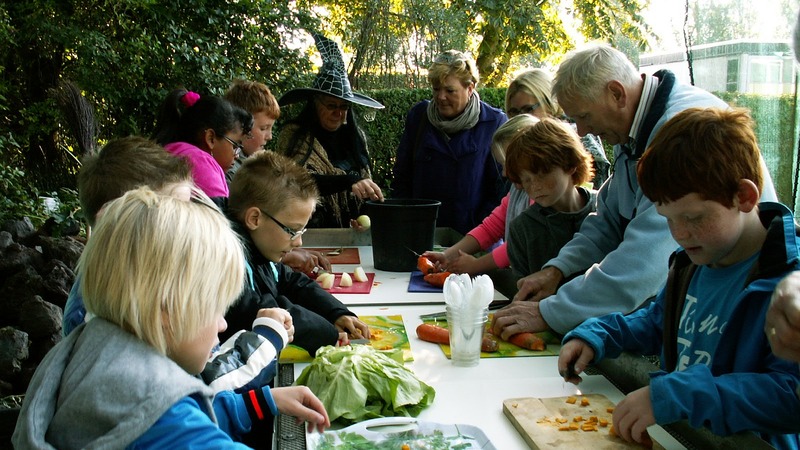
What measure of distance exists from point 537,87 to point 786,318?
9.37 feet

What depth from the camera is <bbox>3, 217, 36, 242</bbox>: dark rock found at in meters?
5.33

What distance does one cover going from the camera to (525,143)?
9.21 feet

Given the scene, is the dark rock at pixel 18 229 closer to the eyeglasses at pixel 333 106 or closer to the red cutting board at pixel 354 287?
the eyeglasses at pixel 333 106

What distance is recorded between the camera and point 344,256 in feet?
13.3

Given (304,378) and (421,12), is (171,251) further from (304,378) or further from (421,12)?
(421,12)

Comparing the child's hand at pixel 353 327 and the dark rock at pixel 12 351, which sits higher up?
the child's hand at pixel 353 327

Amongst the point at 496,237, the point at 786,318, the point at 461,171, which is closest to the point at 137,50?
the point at 461,171

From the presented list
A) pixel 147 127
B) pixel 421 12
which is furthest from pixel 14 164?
pixel 421 12

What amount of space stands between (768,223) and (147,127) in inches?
306

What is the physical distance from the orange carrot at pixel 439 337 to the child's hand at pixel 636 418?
2.38 feet

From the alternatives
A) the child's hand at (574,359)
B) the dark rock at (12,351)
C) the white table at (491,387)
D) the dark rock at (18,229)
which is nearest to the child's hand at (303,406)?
the white table at (491,387)

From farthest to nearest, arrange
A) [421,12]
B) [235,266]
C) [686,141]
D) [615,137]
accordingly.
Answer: [421,12] → [615,137] → [686,141] → [235,266]

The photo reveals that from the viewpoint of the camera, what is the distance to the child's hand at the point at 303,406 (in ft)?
5.54

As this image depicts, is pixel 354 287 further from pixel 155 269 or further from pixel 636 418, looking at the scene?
pixel 155 269
